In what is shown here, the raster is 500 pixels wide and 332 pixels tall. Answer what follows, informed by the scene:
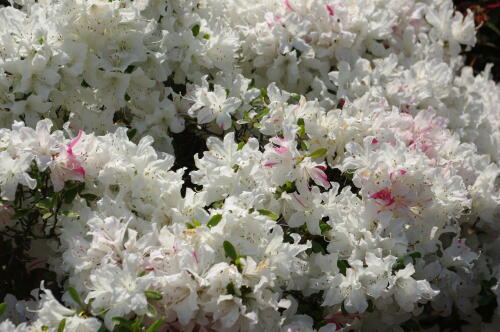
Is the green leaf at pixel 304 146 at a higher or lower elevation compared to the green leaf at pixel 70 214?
higher

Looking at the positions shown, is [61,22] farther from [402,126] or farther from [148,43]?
[402,126]

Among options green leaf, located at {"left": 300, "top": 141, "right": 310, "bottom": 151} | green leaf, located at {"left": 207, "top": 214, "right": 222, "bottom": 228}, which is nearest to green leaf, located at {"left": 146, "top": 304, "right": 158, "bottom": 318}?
green leaf, located at {"left": 207, "top": 214, "right": 222, "bottom": 228}

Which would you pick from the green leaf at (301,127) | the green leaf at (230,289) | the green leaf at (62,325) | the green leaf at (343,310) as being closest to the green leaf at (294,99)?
the green leaf at (301,127)

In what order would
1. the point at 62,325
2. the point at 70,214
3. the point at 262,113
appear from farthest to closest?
1. the point at 262,113
2. the point at 70,214
3. the point at 62,325

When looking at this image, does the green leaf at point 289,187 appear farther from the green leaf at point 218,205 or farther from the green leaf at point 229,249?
the green leaf at point 229,249

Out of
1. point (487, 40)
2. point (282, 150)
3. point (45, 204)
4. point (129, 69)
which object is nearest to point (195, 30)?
point (129, 69)

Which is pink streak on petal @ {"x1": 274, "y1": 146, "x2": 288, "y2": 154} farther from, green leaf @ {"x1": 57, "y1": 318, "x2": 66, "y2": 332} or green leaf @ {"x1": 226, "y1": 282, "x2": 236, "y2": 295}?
green leaf @ {"x1": 57, "y1": 318, "x2": 66, "y2": 332}

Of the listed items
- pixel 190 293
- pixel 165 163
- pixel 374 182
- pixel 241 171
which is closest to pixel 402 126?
pixel 374 182

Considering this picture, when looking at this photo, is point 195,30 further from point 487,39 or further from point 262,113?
point 487,39
